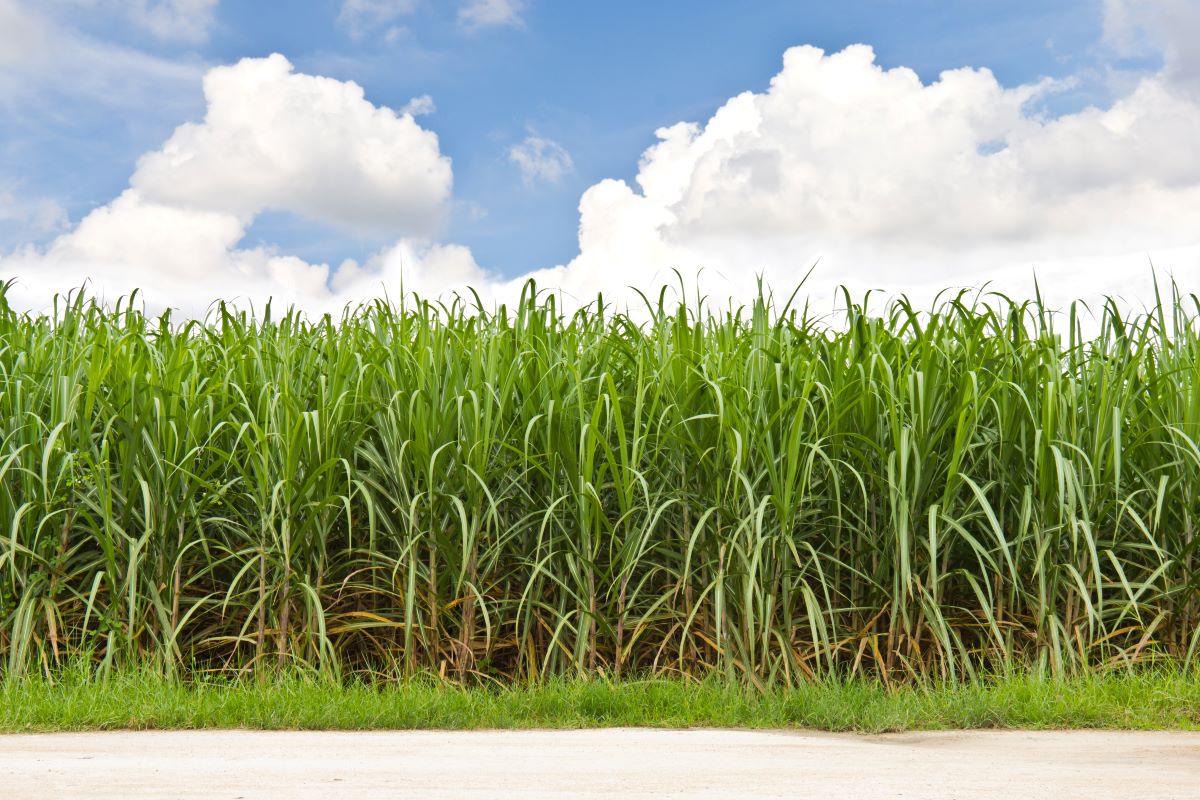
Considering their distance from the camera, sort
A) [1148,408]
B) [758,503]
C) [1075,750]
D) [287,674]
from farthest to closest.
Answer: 1. [1148,408]
2. [758,503]
3. [287,674]
4. [1075,750]

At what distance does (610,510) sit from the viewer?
4.20 meters

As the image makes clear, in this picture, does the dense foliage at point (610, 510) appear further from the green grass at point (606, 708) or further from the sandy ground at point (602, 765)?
the sandy ground at point (602, 765)

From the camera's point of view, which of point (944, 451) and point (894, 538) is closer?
point (894, 538)

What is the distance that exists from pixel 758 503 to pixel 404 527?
137 cm

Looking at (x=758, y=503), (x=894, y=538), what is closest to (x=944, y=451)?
(x=894, y=538)

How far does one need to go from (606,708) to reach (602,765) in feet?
2.38

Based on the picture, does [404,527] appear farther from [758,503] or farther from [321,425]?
[758,503]

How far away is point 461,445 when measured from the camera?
400 cm

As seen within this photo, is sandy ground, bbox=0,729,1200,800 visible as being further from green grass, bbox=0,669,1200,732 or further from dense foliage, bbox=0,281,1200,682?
dense foliage, bbox=0,281,1200,682

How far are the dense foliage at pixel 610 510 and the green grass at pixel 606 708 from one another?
0.30 metres

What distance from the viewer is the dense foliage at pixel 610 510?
3.88 metres

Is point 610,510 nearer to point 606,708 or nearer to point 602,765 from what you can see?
point 606,708

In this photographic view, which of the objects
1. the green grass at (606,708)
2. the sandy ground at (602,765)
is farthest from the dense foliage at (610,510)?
the sandy ground at (602,765)

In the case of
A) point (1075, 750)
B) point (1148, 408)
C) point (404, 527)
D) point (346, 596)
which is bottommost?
point (1075, 750)
